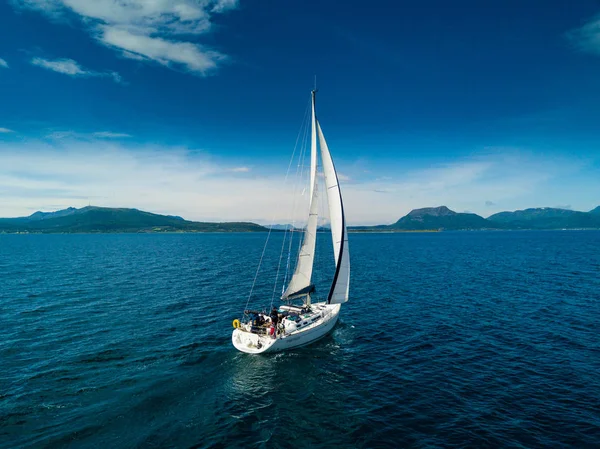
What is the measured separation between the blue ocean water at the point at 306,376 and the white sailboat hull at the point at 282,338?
1.01 m

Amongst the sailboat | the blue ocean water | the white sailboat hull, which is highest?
the sailboat

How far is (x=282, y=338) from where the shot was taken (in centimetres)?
2791

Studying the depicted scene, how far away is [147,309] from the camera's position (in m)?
41.1

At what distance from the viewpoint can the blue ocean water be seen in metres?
17.8

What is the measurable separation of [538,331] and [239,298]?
38098 millimetres

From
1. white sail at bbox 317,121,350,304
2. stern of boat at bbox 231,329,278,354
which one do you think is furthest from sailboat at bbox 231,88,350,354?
stern of boat at bbox 231,329,278,354

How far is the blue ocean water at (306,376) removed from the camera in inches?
701

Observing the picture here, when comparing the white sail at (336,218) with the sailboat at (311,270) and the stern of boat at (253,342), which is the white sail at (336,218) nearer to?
the sailboat at (311,270)

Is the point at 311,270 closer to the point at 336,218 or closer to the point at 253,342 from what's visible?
the point at 336,218

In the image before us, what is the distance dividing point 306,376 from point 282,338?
4188 millimetres

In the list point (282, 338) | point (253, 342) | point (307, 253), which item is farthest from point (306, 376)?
point (307, 253)

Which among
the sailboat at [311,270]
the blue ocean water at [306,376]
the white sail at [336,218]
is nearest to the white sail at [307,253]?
the sailboat at [311,270]

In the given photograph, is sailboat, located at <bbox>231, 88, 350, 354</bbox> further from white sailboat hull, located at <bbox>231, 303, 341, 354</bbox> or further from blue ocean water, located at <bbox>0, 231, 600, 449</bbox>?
blue ocean water, located at <bbox>0, 231, 600, 449</bbox>

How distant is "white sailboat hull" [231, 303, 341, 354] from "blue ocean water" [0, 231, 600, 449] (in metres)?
1.01
